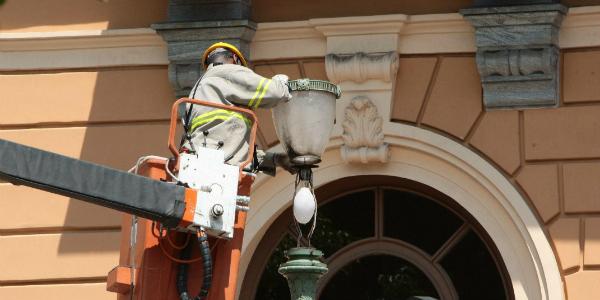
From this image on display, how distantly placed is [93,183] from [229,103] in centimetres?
137

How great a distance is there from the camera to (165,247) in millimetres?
8203

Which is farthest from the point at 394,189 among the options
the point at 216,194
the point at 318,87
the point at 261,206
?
the point at 216,194

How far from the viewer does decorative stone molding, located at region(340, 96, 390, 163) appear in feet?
38.5

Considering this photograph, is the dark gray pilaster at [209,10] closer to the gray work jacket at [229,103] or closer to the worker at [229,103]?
the worker at [229,103]

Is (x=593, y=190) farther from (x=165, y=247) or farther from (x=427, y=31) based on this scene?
(x=165, y=247)

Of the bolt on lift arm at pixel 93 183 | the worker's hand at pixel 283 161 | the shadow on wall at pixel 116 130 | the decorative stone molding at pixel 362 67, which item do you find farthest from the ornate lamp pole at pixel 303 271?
the shadow on wall at pixel 116 130

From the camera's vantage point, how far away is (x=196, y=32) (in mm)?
12008

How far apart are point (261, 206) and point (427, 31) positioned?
6.24 feet

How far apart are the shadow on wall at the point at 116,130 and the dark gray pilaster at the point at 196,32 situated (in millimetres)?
260

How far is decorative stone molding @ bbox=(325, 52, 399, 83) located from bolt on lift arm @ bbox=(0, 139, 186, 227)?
4360mm

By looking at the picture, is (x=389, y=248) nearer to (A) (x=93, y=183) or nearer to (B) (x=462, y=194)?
(B) (x=462, y=194)

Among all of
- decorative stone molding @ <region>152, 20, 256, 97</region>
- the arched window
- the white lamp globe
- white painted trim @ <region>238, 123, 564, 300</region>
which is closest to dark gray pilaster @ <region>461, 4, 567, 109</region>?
white painted trim @ <region>238, 123, 564, 300</region>

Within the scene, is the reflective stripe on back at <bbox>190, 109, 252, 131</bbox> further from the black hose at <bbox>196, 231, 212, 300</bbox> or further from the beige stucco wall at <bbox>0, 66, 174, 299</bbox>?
the beige stucco wall at <bbox>0, 66, 174, 299</bbox>

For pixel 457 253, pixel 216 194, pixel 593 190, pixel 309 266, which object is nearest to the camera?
pixel 216 194
